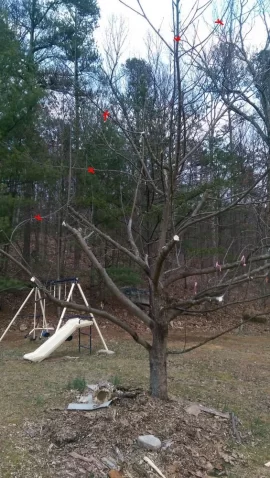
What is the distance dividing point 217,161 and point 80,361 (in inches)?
187

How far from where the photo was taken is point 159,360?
401cm

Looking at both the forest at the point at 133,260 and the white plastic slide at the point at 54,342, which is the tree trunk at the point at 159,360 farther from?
the white plastic slide at the point at 54,342

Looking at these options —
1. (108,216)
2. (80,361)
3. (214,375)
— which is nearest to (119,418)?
(214,375)

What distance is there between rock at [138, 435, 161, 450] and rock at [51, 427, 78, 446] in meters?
0.48

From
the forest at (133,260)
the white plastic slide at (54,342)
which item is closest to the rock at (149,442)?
the forest at (133,260)

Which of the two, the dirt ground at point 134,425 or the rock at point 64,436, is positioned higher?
the rock at point 64,436

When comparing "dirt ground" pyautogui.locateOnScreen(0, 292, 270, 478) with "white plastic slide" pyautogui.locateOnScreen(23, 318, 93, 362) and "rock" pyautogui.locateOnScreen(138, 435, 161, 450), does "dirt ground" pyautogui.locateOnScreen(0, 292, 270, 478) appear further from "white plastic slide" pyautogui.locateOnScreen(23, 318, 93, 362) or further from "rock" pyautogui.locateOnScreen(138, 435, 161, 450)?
"white plastic slide" pyautogui.locateOnScreen(23, 318, 93, 362)

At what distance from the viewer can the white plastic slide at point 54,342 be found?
6.97m

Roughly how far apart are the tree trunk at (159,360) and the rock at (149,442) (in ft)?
2.33

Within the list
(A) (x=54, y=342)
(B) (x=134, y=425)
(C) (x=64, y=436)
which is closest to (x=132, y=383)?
(B) (x=134, y=425)

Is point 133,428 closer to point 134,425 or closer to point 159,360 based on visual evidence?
point 134,425

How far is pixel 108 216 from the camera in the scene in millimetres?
11531

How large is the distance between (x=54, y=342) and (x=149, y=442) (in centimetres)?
431

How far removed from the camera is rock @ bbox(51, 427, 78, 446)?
336 cm
